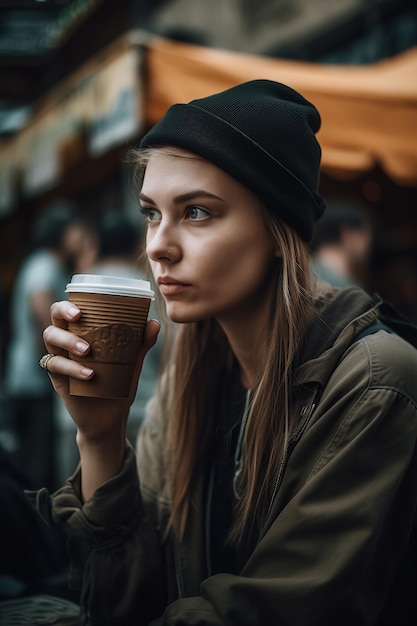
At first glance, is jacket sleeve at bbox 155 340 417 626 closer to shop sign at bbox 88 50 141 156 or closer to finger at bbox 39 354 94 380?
finger at bbox 39 354 94 380

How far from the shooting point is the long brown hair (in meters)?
1.64

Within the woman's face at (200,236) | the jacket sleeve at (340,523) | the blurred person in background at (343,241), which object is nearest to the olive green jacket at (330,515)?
the jacket sleeve at (340,523)

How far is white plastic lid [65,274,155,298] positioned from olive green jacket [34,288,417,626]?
0.40 m

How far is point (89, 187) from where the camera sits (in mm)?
8469

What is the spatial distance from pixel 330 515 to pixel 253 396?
18.1 inches

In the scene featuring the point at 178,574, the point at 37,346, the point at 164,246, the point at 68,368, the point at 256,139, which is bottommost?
the point at 37,346

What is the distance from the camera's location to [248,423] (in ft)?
5.62

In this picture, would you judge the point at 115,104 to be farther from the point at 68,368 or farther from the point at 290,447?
the point at 290,447

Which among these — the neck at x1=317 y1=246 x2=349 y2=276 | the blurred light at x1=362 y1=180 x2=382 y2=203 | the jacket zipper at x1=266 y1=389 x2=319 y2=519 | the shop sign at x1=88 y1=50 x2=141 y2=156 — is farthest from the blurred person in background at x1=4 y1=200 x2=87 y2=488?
the jacket zipper at x1=266 y1=389 x2=319 y2=519

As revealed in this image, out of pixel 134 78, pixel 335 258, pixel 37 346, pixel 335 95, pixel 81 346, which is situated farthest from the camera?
pixel 37 346

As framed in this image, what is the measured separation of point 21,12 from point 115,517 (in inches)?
295

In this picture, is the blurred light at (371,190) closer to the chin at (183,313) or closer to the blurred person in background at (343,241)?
the blurred person in background at (343,241)

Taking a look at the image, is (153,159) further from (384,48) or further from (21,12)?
(21,12)

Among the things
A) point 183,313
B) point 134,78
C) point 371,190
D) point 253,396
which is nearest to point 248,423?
point 253,396
